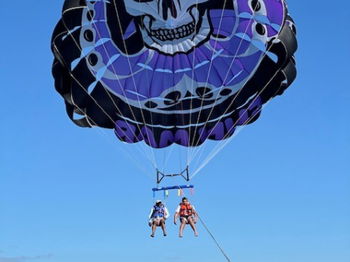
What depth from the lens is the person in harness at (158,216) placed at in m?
16.5

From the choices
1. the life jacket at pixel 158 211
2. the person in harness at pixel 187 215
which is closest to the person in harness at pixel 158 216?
the life jacket at pixel 158 211

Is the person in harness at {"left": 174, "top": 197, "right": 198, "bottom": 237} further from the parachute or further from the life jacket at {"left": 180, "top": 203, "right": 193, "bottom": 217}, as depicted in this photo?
the parachute

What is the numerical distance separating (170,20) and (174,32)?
291mm

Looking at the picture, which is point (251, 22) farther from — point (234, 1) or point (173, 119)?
point (173, 119)

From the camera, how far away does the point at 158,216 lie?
1656 centimetres

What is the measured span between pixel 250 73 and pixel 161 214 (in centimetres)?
389

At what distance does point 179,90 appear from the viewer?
18.2m

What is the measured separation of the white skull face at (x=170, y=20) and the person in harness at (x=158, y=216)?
3862 mm

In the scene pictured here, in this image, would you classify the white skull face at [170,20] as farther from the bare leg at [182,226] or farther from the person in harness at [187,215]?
the bare leg at [182,226]

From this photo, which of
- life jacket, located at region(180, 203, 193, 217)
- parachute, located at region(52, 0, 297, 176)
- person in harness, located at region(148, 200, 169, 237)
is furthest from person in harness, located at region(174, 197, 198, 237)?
parachute, located at region(52, 0, 297, 176)

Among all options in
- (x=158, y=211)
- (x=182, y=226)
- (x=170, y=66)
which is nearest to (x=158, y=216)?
(x=158, y=211)

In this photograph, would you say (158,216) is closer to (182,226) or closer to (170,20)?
(182,226)

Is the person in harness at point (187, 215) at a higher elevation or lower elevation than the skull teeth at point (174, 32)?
lower
